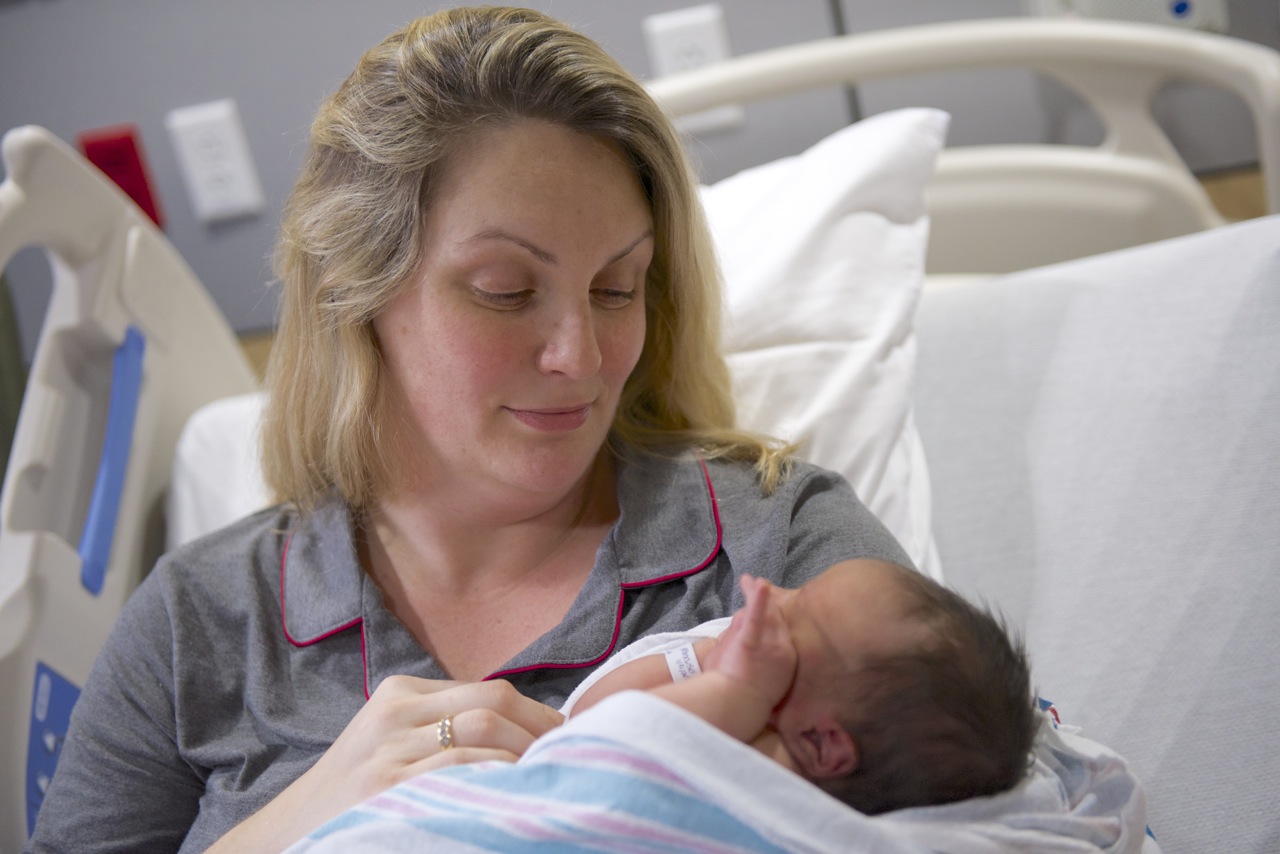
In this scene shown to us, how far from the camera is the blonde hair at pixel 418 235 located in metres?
1.32

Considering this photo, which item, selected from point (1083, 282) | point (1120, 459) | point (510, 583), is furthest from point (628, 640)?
point (1083, 282)

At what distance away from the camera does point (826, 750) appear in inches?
38.7

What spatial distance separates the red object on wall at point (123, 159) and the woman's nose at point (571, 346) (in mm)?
1876

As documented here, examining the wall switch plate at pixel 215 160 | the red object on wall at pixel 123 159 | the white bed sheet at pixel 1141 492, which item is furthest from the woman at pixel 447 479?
the red object on wall at pixel 123 159

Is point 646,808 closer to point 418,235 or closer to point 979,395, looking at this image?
point 418,235

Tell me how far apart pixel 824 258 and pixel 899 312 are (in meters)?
0.15

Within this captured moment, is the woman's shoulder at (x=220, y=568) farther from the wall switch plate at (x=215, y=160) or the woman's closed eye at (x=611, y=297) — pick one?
the wall switch plate at (x=215, y=160)

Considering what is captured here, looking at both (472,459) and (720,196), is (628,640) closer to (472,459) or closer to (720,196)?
(472,459)

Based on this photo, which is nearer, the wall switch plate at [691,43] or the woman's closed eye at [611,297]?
the woman's closed eye at [611,297]

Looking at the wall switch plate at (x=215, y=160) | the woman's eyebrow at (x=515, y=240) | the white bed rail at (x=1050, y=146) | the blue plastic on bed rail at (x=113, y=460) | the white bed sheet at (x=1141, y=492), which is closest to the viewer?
the woman's eyebrow at (x=515, y=240)

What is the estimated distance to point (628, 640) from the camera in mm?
1332

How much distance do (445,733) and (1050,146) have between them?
1.89m

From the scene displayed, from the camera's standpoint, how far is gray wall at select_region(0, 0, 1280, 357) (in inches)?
97.7

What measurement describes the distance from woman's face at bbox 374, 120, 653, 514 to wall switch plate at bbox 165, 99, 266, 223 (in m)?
1.58
